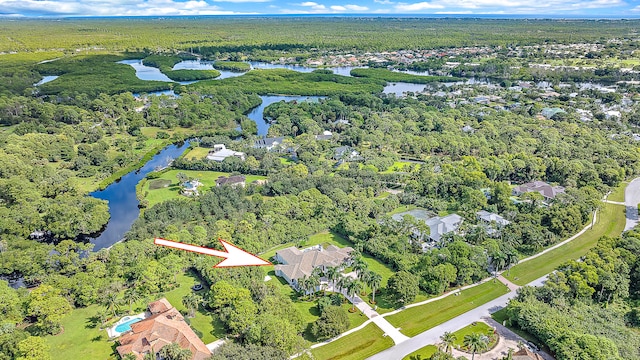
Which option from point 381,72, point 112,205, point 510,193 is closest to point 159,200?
point 112,205

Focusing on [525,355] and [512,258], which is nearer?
[525,355]

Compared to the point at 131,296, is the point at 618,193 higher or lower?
higher

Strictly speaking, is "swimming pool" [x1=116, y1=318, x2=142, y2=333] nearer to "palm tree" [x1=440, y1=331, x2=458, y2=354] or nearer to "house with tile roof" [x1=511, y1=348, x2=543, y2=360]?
"palm tree" [x1=440, y1=331, x2=458, y2=354]

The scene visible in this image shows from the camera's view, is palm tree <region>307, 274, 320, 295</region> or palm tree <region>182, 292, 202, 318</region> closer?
palm tree <region>182, 292, 202, 318</region>

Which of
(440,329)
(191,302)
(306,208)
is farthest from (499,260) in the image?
(191,302)

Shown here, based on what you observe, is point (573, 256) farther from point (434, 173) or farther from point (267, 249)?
point (267, 249)

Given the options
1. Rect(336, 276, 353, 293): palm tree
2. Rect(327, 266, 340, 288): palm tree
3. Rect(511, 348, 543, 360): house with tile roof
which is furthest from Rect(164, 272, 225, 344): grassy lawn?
Rect(511, 348, 543, 360): house with tile roof

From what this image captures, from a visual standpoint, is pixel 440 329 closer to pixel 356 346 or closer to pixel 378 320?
pixel 378 320
